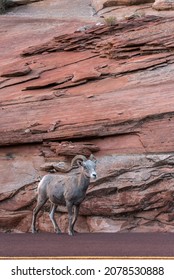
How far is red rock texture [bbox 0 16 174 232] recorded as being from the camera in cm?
1867

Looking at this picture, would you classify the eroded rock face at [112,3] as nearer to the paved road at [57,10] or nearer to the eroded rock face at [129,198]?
the paved road at [57,10]

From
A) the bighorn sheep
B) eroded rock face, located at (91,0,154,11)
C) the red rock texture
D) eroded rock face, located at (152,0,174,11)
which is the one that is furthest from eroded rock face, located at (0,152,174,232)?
eroded rock face, located at (91,0,154,11)

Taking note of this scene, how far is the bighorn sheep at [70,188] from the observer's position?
15.6 metres

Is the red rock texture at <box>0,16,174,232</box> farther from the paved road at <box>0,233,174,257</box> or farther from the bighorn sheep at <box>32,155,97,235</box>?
the paved road at <box>0,233,174,257</box>

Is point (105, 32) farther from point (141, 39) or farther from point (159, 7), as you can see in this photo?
point (159, 7)

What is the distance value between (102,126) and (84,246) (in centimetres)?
642

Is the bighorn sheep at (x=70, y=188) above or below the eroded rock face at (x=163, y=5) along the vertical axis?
below

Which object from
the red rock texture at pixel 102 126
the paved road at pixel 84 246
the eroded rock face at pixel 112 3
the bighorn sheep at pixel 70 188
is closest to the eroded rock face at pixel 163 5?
Answer: the eroded rock face at pixel 112 3

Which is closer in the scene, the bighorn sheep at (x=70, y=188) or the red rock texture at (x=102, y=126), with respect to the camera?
the bighorn sheep at (x=70, y=188)

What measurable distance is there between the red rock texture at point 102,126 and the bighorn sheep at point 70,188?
2.32 m

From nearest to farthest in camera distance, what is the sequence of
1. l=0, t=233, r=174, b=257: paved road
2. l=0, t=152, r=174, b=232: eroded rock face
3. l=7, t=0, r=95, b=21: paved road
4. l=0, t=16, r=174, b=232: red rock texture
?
1. l=0, t=233, r=174, b=257: paved road
2. l=0, t=152, r=174, b=232: eroded rock face
3. l=0, t=16, r=174, b=232: red rock texture
4. l=7, t=0, r=95, b=21: paved road

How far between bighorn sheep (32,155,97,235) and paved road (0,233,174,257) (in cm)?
73

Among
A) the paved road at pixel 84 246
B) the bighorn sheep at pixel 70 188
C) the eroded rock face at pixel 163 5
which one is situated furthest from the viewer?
the eroded rock face at pixel 163 5
